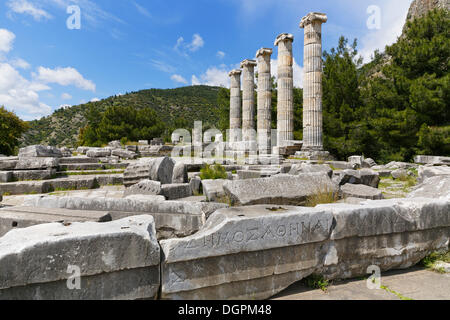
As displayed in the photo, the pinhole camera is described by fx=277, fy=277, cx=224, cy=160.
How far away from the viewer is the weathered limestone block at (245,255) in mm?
2396

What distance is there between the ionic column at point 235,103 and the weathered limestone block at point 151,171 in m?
16.7

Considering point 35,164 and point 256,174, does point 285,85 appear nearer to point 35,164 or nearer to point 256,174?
point 256,174

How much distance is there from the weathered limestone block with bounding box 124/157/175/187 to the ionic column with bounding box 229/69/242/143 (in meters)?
16.7

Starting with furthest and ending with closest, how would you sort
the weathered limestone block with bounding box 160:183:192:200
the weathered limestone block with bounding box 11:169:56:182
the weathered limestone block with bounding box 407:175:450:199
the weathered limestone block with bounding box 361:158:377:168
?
the weathered limestone block with bounding box 361:158:377:168
the weathered limestone block with bounding box 11:169:56:182
the weathered limestone block with bounding box 160:183:192:200
the weathered limestone block with bounding box 407:175:450:199

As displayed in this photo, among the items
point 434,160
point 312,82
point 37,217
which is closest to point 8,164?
point 37,217

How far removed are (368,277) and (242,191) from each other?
1.98 meters

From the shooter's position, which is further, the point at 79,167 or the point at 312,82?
the point at 312,82

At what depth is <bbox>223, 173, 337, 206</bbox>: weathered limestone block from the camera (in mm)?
4199

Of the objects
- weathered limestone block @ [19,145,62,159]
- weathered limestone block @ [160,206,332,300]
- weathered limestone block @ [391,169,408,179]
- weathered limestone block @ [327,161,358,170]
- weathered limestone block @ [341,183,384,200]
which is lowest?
weathered limestone block @ [160,206,332,300]

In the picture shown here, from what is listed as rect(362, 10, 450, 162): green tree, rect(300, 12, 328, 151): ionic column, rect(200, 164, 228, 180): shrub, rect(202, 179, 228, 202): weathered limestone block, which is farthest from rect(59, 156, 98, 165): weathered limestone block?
rect(362, 10, 450, 162): green tree

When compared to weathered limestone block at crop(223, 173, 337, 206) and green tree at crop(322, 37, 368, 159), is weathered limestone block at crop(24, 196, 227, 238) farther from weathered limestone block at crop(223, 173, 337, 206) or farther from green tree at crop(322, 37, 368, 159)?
green tree at crop(322, 37, 368, 159)

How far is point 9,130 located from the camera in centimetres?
1989

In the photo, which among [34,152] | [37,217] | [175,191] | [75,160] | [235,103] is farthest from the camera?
[235,103]

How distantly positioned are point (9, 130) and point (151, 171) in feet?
62.2
